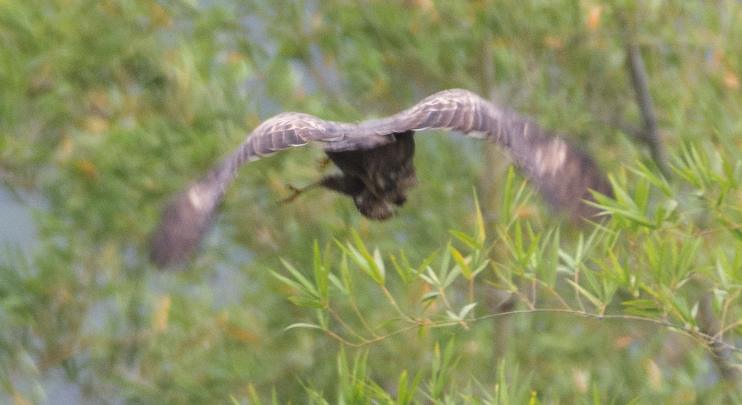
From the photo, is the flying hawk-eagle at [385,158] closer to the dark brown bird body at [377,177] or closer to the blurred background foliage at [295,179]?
the dark brown bird body at [377,177]

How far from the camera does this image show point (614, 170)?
2967mm

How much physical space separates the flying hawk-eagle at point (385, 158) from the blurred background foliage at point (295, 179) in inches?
26.5

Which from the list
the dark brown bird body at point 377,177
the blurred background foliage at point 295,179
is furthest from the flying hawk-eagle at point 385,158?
the blurred background foliage at point 295,179

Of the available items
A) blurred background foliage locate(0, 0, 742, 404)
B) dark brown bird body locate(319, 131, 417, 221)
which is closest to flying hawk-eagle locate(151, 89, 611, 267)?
dark brown bird body locate(319, 131, 417, 221)

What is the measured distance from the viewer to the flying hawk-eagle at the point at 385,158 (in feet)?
5.11

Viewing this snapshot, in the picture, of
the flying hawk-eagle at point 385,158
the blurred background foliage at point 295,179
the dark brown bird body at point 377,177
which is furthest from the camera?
the blurred background foliage at point 295,179

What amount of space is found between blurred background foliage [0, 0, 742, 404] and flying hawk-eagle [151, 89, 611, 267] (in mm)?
673

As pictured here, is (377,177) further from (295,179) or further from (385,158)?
(295,179)

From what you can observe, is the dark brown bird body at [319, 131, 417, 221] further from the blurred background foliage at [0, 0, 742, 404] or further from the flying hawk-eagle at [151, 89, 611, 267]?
the blurred background foliage at [0, 0, 742, 404]

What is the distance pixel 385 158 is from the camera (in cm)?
183

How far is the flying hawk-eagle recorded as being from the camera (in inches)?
61.3

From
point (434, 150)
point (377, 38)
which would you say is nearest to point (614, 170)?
point (434, 150)

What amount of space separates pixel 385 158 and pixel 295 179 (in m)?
1.04

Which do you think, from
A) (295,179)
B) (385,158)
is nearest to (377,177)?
(385,158)
